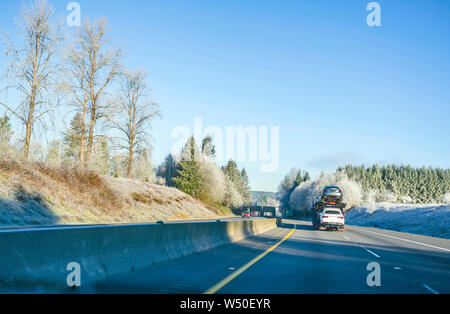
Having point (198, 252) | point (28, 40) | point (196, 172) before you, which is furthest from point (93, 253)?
point (196, 172)

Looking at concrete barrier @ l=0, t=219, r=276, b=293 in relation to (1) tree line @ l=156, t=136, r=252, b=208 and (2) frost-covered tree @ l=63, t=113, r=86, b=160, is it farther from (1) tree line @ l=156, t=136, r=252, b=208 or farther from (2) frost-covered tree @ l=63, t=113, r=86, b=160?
(1) tree line @ l=156, t=136, r=252, b=208

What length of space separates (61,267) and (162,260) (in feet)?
12.6

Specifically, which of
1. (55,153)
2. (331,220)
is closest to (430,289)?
(331,220)

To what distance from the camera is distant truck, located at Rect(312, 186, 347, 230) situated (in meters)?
32.4

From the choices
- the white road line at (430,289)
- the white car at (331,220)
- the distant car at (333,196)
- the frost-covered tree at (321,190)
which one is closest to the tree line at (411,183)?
the frost-covered tree at (321,190)

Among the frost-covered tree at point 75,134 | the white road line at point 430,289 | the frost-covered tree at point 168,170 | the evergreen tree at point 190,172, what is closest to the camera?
the white road line at point 430,289

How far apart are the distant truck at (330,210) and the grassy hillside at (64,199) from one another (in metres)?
15.7

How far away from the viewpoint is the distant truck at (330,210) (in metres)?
32.4

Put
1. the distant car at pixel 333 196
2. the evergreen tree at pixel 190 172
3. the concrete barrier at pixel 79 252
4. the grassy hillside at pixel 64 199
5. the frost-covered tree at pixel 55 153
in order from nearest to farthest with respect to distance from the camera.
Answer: the concrete barrier at pixel 79 252 < the grassy hillside at pixel 64 199 < the frost-covered tree at pixel 55 153 < the distant car at pixel 333 196 < the evergreen tree at pixel 190 172

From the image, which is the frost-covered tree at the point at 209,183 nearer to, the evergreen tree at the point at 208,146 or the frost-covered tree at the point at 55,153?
the evergreen tree at the point at 208,146

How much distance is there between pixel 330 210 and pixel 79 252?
2855 centimetres

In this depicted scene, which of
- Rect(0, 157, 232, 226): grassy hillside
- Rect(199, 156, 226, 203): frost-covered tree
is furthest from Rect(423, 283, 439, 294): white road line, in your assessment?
Rect(199, 156, 226, 203): frost-covered tree

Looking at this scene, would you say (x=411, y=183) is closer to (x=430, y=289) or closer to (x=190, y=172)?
(x=190, y=172)
